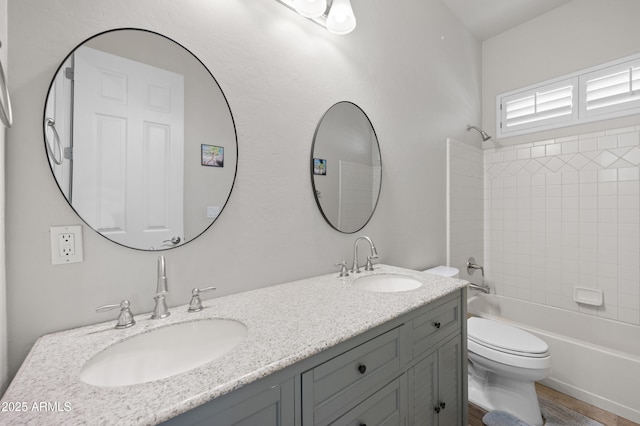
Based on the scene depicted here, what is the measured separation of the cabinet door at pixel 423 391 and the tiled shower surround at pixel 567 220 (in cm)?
196

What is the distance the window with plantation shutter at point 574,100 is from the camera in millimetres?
2086

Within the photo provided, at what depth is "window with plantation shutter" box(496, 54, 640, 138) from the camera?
6.84 ft

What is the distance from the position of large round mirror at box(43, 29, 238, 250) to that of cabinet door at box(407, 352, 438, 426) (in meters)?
1.03

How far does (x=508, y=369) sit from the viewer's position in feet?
5.11

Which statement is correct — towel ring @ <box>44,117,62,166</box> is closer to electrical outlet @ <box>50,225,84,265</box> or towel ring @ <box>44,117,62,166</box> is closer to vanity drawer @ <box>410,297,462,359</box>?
electrical outlet @ <box>50,225,84,265</box>

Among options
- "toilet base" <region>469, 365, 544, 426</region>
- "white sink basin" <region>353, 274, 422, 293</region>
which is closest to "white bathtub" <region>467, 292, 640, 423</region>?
"toilet base" <region>469, 365, 544, 426</region>

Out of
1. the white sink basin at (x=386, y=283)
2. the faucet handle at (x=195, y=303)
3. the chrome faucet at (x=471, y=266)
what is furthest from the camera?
the chrome faucet at (x=471, y=266)

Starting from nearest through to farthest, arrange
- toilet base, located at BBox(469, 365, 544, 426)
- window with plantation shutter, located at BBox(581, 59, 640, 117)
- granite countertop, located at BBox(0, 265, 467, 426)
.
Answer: granite countertop, located at BBox(0, 265, 467, 426)
toilet base, located at BBox(469, 365, 544, 426)
window with plantation shutter, located at BBox(581, 59, 640, 117)

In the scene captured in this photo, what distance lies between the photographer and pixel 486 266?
281 cm

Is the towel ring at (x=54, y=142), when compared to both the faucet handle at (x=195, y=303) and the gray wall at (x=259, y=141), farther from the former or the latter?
the faucet handle at (x=195, y=303)

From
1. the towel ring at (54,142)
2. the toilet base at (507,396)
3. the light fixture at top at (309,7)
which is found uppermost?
the light fixture at top at (309,7)

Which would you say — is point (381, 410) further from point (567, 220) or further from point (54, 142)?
point (567, 220)

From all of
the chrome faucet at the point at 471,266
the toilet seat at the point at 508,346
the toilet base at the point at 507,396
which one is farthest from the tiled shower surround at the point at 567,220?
the toilet base at the point at 507,396

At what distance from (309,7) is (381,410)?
5.55 feet
